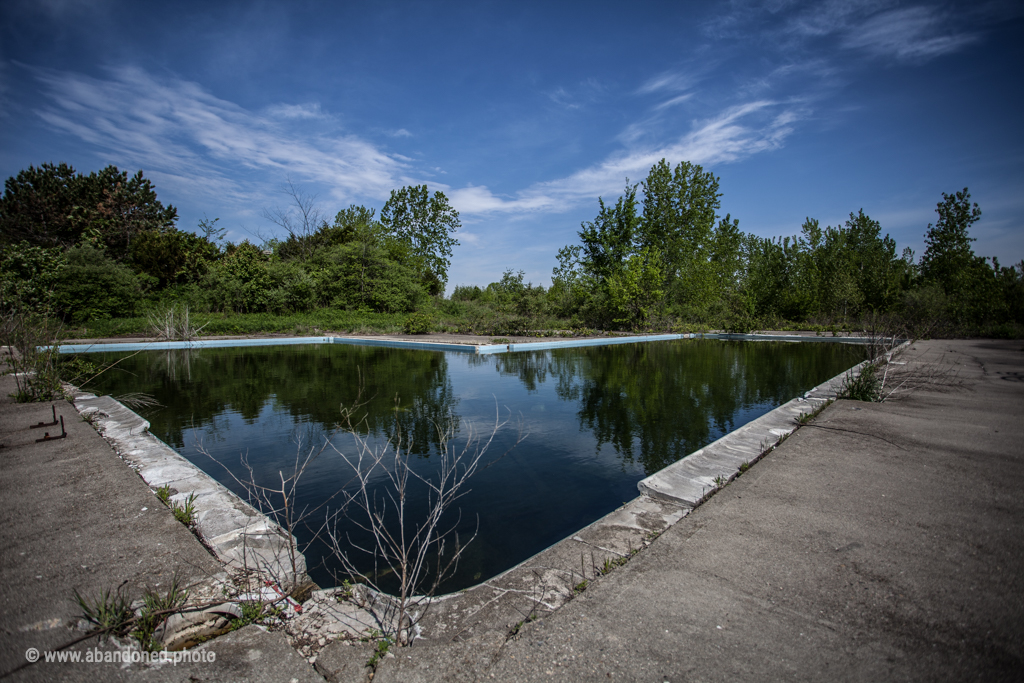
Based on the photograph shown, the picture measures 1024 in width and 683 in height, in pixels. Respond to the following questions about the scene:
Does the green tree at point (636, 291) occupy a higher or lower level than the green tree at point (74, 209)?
lower

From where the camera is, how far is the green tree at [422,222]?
1083 inches

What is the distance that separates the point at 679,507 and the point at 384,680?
1.84 meters

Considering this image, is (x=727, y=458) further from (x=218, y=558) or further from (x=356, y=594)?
(x=218, y=558)

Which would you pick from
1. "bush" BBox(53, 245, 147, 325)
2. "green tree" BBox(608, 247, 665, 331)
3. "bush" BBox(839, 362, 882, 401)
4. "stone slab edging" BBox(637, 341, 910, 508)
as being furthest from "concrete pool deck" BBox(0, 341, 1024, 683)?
"green tree" BBox(608, 247, 665, 331)

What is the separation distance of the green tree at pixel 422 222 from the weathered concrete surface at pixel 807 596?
2643cm

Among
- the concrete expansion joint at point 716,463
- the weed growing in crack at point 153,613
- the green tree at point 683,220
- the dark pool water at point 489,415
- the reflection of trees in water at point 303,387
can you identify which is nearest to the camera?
the weed growing in crack at point 153,613

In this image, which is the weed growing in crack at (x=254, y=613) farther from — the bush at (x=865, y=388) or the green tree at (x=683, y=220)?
the green tree at (x=683, y=220)

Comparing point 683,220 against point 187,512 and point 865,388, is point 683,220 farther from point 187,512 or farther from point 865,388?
point 187,512

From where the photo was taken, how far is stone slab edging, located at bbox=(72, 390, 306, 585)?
2035 mm

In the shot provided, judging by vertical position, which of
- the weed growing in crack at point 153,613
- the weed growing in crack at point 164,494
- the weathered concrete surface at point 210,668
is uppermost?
the weed growing in crack at point 164,494

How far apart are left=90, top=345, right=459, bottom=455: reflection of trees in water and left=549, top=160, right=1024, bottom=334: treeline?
11535mm

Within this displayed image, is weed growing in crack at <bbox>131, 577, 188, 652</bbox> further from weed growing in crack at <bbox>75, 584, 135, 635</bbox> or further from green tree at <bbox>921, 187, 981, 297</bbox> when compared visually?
green tree at <bbox>921, 187, 981, 297</bbox>

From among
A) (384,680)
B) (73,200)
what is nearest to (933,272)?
(384,680)

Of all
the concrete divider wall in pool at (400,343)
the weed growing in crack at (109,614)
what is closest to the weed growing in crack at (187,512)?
the weed growing in crack at (109,614)
